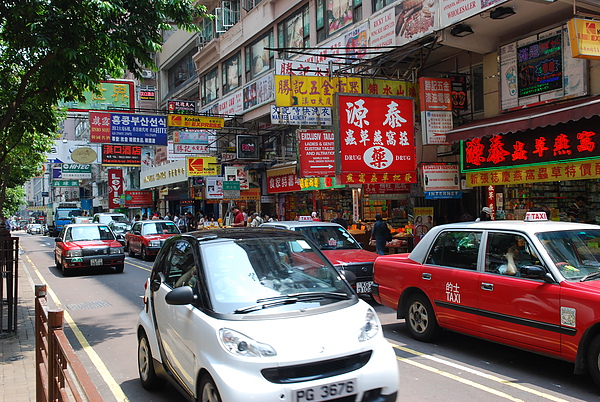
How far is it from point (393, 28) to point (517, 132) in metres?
4.66

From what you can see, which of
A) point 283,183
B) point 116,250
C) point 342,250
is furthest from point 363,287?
point 283,183

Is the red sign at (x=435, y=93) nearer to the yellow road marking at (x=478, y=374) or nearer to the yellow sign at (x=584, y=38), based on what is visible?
the yellow sign at (x=584, y=38)

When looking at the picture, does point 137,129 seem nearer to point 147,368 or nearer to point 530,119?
point 530,119

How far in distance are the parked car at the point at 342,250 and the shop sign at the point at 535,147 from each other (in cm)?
492

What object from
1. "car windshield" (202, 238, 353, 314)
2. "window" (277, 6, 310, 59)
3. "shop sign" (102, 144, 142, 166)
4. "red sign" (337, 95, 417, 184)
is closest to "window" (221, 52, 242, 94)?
"window" (277, 6, 310, 59)

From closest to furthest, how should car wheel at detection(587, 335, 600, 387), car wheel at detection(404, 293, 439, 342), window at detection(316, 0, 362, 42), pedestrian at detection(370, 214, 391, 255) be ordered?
car wheel at detection(587, 335, 600, 387), car wheel at detection(404, 293, 439, 342), pedestrian at detection(370, 214, 391, 255), window at detection(316, 0, 362, 42)

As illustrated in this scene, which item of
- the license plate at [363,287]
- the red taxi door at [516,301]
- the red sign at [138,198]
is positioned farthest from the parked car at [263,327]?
the red sign at [138,198]

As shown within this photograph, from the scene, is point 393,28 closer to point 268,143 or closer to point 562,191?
point 562,191

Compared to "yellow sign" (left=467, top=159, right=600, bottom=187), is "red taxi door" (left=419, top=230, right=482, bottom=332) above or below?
below

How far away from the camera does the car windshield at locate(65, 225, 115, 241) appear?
1653 cm

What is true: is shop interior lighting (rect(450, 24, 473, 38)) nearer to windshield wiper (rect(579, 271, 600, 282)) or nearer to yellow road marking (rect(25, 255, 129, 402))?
windshield wiper (rect(579, 271, 600, 282))

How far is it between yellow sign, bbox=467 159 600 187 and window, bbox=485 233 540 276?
607cm

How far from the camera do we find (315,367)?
3609 millimetres

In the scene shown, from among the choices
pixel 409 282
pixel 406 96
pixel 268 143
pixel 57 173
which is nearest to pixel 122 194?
pixel 57 173
